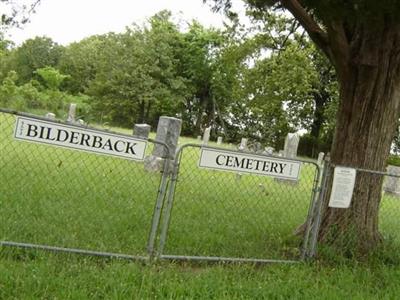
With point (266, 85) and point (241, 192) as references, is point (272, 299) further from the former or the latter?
point (266, 85)

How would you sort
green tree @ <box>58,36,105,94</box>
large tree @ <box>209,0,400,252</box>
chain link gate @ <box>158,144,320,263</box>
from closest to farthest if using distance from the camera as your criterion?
chain link gate @ <box>158,144,320,263</box>, large tree @ <box>209,0,400,252</box>, green tree @ <box>58,36,105,94</box>

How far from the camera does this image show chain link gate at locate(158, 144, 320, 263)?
5293 mm

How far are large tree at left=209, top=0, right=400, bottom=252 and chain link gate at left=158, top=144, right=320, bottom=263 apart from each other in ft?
1.64

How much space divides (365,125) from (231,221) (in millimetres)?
2296

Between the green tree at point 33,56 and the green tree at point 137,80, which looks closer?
the green tree at point 137,80

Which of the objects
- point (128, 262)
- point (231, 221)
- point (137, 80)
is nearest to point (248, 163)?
point (128, 262)

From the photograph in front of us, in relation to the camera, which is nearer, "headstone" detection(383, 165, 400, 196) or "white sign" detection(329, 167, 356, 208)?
"white sign" detection(329, 167, 356, 208)

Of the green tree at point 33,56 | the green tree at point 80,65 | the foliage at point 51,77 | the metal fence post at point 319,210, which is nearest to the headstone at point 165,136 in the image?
the metal fence post at point 319,210

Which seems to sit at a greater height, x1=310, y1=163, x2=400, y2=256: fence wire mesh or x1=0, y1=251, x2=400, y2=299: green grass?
x1=310, y1=163, x2=400, y2=256: fence wire mesh

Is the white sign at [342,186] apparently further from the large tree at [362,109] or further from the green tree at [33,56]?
the green tree at [33,56]

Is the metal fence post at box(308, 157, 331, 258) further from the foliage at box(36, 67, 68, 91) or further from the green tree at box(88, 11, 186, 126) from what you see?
the foliage at box(36, 67, 68, 91)

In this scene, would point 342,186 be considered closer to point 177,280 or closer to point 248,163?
point 248,163

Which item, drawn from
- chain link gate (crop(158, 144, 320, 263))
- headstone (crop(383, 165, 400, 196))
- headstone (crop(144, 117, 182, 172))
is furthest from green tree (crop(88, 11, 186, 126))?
chain link gate (crop(158, 144, 320, 263))

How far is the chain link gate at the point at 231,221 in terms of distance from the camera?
5.29 metres
